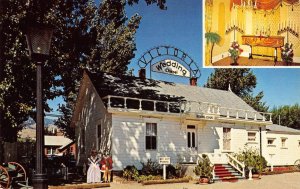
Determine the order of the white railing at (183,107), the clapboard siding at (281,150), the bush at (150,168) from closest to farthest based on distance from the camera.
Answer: the bush at (150,168) → the white railing at (183,107) → the clapboard siding at (281,150)

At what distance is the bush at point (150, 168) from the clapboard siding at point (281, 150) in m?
12.0

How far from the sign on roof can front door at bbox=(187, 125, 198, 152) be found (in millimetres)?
6336

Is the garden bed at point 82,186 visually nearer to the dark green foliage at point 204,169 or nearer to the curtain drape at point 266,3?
the dark green foliage at point 204,169

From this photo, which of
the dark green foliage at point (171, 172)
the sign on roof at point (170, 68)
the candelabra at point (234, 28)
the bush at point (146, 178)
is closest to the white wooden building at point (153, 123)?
the sign on roof at point (170, 68)

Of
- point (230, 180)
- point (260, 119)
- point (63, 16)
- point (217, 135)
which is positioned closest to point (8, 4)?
point (63, 16)

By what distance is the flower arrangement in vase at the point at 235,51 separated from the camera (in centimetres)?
1259

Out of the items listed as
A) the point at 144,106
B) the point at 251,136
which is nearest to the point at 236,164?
the point at 251,136

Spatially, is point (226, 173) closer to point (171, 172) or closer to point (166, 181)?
point (171, 172)

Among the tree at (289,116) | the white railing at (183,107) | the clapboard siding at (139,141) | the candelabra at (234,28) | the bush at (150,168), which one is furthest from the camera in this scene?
the tree at (289,116)

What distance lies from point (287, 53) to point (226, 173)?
50.2 ft

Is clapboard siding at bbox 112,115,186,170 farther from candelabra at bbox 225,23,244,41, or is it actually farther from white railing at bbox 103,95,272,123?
candelabra at bbox 225,23,244,41

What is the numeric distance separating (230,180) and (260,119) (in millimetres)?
11295

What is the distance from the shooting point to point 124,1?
24297 mm

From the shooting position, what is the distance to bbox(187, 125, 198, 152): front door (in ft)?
97.0
